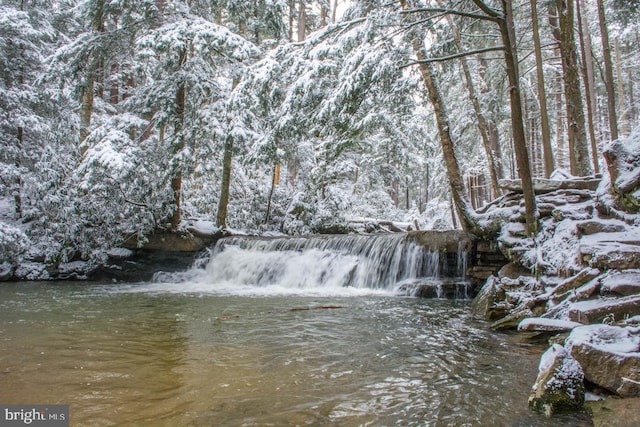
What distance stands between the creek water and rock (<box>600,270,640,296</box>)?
1.22 m

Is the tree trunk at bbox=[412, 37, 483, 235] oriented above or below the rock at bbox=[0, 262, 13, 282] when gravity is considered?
above

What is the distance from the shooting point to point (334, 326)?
5.44m

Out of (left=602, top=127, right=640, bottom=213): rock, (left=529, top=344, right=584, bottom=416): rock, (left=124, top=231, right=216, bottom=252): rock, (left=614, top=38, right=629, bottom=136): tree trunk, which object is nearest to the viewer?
(left=529, top=344, right=584, bottom=416): rock

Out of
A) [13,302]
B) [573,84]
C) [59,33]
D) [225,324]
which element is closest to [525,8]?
[573,84]

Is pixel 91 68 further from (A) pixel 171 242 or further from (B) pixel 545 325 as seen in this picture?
(B) pixel 545 325

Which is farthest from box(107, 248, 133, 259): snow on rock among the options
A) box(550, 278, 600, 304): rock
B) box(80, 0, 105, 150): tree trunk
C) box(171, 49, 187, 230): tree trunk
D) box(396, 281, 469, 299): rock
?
box(550, 278, 600, 304): rock

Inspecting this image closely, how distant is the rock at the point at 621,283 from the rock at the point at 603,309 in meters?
0.17

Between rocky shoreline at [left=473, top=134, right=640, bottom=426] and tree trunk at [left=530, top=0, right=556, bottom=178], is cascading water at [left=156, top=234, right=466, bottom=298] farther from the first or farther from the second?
tree trunk at [left=530, top=0, right=556, bottom=178]

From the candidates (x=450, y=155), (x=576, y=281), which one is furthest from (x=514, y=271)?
(x=450, y=155)

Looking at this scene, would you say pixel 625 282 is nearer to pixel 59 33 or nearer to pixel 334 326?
pixel 334 326

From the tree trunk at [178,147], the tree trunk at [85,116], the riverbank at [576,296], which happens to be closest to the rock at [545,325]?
the riverbank at [576,296]

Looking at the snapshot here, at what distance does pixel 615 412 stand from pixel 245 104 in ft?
22.4

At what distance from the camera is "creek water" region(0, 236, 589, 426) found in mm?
2703

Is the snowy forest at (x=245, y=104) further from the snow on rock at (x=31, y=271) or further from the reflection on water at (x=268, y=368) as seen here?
the reflection on water at (x=268, y=368)
